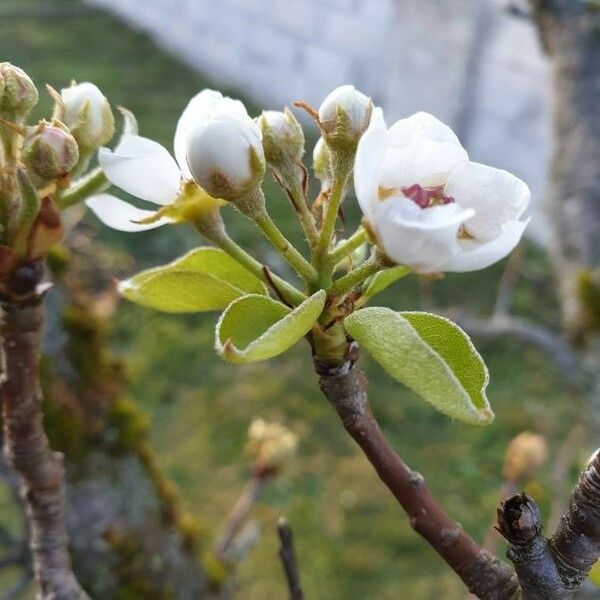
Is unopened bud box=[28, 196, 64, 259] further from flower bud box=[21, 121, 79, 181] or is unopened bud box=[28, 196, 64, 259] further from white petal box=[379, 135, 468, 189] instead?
white petal box=[379, 135, 468, 189]

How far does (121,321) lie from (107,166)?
212cm

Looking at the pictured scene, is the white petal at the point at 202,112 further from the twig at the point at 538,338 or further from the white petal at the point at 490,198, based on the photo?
the twig at the point at 538,338

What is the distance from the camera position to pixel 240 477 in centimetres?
198

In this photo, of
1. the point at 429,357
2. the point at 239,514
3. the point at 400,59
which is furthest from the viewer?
the point at 400,59

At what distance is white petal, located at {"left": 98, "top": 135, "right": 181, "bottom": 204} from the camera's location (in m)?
0.39

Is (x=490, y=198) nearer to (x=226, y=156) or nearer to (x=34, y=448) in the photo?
(x=226, y=156)

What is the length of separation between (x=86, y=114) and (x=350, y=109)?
0.15m

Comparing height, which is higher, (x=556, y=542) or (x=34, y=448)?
(x=556, y=542)

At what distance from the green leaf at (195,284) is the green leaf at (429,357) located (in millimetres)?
77

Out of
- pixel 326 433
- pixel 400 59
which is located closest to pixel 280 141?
pixel 326 433

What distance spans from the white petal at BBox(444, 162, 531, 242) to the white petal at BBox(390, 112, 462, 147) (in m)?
0.02

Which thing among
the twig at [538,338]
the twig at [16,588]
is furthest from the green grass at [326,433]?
the twig at [16,588]

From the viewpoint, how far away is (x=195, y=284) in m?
0.41

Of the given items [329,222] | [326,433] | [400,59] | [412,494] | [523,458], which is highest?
[329,222]
